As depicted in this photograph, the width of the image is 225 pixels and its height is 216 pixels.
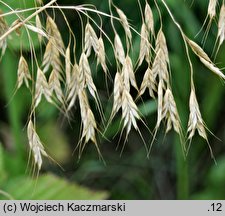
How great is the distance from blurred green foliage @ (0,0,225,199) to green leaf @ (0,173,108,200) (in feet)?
0.04

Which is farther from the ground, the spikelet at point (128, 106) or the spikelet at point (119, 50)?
the spikelet at point (119, 50)

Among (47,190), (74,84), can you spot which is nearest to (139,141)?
(47,190)

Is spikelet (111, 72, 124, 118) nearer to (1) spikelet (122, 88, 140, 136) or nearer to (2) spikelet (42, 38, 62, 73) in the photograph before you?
(1) spikelet (122, 88, 140, 136)

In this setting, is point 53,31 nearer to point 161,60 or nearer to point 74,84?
point 74,84

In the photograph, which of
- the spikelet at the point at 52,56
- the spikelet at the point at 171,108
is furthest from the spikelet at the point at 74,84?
the spikelet at the point at 171,108

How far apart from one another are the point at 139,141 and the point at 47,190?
1.34 ft

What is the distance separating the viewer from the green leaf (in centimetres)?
123

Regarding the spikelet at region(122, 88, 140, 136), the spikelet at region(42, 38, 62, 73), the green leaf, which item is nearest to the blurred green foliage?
the green leaf

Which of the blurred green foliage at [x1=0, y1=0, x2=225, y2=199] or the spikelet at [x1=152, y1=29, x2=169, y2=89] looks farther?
the blurred green foliage at [x1=0, y1=0, x2=225, y2=199]

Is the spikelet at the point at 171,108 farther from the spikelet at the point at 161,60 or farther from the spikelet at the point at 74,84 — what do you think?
the spikelet at the point at 74,84

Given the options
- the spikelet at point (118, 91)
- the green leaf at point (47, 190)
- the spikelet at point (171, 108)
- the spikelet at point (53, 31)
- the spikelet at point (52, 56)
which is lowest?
the green leaf at point (47, 190)

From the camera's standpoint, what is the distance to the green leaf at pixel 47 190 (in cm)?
123

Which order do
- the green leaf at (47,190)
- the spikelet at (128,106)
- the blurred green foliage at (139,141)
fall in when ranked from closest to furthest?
the spikelet at (128,106) < the green leaf at (47,190) < the blurred green foliage at (139,141)

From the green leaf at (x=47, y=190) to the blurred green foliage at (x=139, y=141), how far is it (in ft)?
0.04
